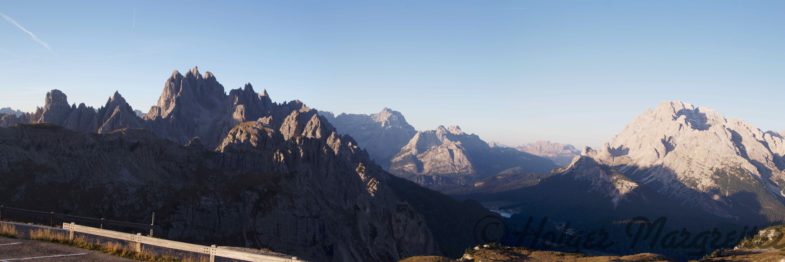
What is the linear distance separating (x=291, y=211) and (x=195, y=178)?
34640 mm

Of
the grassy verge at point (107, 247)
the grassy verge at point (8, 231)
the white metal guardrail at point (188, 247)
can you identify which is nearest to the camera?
the white metal guardrail at point (188, 247)

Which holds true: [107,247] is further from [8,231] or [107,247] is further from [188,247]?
[8,231]

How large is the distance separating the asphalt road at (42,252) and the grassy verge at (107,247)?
1.75 ft

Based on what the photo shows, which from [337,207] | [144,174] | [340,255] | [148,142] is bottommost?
[340,255]

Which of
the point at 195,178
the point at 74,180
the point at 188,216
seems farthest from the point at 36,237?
the point at 195,178

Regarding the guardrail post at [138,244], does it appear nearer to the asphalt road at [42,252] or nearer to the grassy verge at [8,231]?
the asphalt road at [42,252]

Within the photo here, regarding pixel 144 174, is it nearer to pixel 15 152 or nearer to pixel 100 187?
pixel 100 187

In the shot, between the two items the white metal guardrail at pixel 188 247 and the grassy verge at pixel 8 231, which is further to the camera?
the grassy verge at pixel 8 231

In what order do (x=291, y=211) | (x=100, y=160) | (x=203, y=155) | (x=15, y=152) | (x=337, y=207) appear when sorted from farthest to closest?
1. (x=337, y=207)
2. (x=203, y=155)
3. (x=291, y=211)
4. (x=100, y=160)
5. (x=15, y=152)

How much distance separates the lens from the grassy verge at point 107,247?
29.0 meters

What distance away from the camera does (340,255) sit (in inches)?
6383

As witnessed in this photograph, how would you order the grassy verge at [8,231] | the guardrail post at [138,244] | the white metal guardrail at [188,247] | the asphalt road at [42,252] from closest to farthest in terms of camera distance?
1. the white metal guardrail at [188,247]
2. the asphalt road at [42,252]
3. the guardrail post at [138,244]
4. the grassy verge at [8,231]

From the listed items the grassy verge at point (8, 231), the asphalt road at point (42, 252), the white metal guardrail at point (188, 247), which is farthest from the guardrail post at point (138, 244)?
the grassy verge at point (8, 231)

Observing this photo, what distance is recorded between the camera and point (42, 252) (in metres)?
29.3
